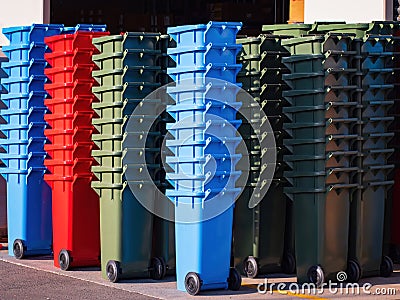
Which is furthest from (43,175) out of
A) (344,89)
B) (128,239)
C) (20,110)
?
(344,89)

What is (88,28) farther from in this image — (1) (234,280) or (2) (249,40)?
(1) (234,280)

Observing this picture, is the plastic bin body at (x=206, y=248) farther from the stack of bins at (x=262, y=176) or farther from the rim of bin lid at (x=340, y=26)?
the rim of bin lid at (x=340, y=26)

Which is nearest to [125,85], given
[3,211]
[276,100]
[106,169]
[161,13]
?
[106,169]

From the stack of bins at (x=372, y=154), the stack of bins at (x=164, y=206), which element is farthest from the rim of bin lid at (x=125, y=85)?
the stack of bins at (x=372, y=154)

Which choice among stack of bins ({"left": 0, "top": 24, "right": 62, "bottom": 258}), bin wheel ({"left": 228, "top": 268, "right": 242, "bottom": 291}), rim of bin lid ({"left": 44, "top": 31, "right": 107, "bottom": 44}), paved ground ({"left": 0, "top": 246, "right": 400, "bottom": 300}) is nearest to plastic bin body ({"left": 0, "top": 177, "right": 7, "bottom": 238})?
stack of bins ({"left": 0, "top": 24, "right": 62, "bottom": 258})

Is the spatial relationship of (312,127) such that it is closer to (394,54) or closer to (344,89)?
(344,89)

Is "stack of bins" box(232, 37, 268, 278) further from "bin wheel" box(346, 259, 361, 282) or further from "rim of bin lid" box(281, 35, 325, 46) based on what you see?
"bin wheel" box(346, 259, 361, 282)

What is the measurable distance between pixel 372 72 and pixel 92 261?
12.1 ft

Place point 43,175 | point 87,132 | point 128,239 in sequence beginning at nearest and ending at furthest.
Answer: point 128,239 < point 87,132 < point 43,175

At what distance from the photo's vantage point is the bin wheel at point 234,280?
10305 millimetres

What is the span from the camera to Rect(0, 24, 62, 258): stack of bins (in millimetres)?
12492

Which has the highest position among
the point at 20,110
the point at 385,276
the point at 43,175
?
the point at 20,110

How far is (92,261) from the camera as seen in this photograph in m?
11.8

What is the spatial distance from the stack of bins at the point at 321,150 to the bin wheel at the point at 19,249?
3550mm
